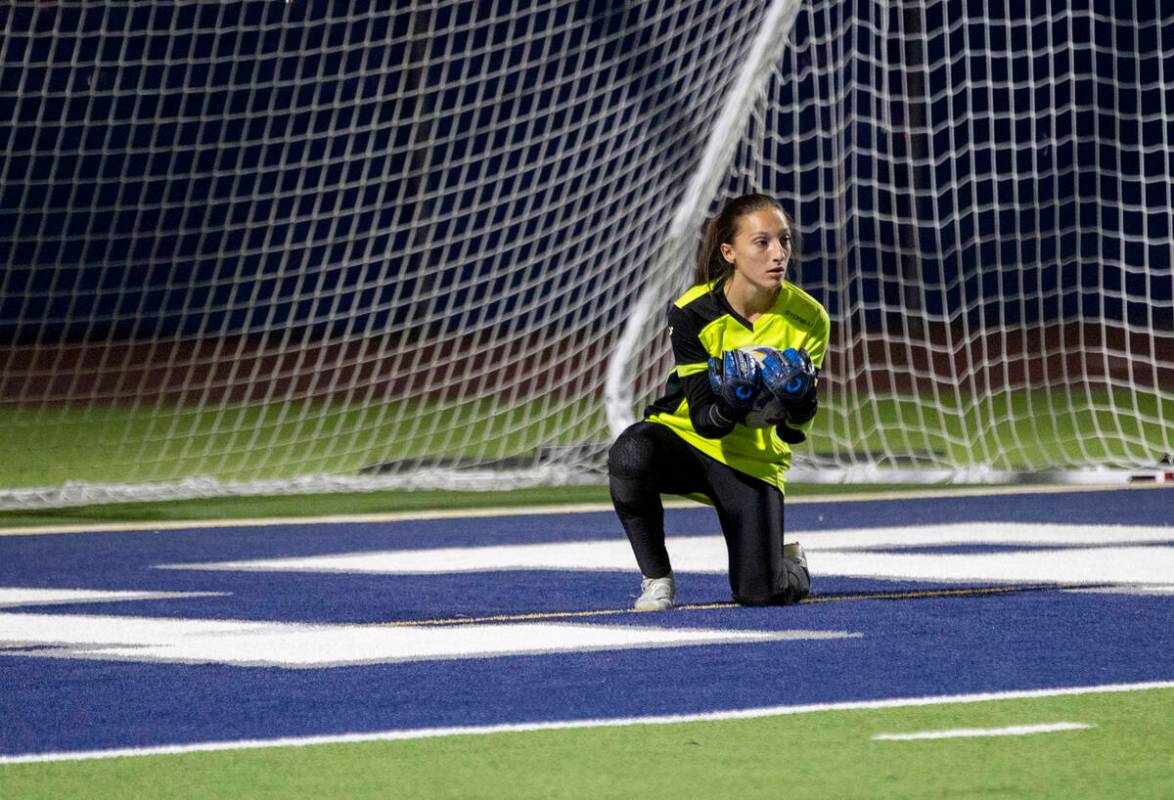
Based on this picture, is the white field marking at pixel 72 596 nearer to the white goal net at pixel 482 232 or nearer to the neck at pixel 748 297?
the neck at pixel 748 297

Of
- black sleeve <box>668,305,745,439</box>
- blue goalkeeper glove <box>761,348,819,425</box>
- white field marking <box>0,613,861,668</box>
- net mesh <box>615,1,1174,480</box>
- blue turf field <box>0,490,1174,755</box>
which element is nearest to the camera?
blue turf field <box>0,490,1174,755</box>

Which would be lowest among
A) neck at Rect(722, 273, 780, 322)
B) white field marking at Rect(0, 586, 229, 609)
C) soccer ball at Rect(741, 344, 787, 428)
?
white field marking at Rect(0, 586, 229, 609)

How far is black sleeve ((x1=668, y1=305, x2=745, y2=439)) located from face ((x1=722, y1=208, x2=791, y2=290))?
0.22 m

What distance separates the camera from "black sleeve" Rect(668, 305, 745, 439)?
5980 millimetres

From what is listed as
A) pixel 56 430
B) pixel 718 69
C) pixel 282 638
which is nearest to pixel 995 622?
pixel 282 638

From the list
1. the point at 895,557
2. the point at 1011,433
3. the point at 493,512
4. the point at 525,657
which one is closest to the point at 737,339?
the point at 525,657

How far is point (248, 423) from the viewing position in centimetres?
1595

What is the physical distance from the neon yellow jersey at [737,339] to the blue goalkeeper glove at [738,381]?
0.23 meters

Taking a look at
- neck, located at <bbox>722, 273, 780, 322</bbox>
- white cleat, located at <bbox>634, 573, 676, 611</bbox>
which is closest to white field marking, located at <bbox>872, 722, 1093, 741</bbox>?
white cleat, located at <bbox>634, 573, 676, 611</bbox>

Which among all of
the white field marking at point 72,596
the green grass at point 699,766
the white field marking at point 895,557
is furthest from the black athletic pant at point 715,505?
the green grass at point 699,766

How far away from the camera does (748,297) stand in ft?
20.4

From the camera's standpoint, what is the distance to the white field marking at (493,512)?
31.2 ft

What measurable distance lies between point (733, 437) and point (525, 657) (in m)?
1.25

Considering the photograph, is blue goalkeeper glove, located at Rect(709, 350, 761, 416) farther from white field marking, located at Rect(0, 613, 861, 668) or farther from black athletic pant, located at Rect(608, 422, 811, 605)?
white field marking, located at Rect(0, 613, 861, 668)
